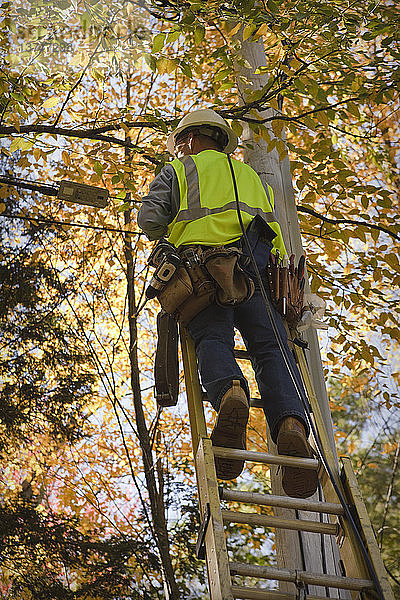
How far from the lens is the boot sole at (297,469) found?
2.34m

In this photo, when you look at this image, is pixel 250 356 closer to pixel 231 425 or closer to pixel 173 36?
pixel 231 425

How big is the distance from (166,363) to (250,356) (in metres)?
0.43

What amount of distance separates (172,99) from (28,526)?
6654 millimetres

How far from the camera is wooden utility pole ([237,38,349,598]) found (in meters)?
2.75

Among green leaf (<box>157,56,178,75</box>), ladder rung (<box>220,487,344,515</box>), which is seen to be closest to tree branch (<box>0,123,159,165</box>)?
green leaf (<box>157,56,178,75</box>)

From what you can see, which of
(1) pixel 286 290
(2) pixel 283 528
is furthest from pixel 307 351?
(2) pixel 283 528

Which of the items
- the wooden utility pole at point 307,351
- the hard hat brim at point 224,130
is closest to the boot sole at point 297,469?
the wooden utility pole at point 307,351

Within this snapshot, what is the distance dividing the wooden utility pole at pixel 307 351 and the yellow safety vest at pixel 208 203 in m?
0.59

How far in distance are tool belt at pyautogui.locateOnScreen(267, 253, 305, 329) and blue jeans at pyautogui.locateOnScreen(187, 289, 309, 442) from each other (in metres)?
0.08

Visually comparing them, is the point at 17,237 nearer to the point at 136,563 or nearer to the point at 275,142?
the point at 136,563

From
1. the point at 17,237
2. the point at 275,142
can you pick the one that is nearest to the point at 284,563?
the point at 275,142

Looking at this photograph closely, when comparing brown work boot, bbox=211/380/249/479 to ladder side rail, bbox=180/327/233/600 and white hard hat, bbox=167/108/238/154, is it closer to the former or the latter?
ladder side rail, bbox=180/327/233/600

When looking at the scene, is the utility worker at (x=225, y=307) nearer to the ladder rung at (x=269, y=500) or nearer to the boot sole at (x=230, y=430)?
the boot sole at (x=230, y=430)

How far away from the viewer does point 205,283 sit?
2.70 meters
